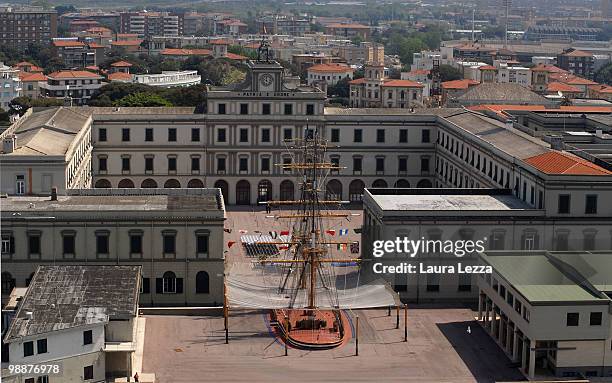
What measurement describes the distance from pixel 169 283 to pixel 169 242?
6.82 feet

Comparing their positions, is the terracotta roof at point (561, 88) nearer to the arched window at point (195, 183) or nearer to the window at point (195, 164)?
the window at point (195, 164)

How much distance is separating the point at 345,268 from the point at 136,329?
1666cm

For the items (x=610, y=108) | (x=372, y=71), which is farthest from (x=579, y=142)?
(x=372, y=71)

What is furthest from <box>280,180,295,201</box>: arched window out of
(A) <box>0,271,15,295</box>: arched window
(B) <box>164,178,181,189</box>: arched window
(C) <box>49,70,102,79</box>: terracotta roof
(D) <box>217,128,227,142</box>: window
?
(C) <box>49,70,102,79</box>: terracotta roof

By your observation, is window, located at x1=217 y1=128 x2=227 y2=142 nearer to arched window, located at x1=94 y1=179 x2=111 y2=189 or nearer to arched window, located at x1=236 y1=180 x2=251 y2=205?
arched window, located at x1=236 y1=180 x2=251 y2=205

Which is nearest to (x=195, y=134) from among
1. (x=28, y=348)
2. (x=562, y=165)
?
(x=562, y=165)

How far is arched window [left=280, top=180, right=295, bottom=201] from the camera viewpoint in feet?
284

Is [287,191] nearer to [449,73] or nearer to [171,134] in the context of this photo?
[171,134]

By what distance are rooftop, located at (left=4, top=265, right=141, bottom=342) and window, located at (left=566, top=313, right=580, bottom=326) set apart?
17.9 meters

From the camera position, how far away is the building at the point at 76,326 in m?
43.9

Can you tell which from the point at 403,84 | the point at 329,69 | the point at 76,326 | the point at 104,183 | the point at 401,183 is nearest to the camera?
the point at 76,326

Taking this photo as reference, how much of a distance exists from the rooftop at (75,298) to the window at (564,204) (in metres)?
22.5

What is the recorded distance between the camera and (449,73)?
178 metres

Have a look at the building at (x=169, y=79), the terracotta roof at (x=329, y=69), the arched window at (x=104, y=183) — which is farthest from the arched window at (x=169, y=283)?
the terracotta roof at (x=329, y=69)
